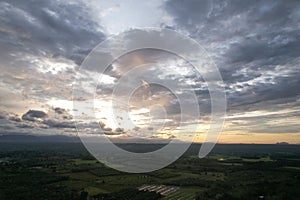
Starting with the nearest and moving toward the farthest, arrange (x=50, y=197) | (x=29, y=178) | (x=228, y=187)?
(x=50, y=197) < (x=228, y=187) < (x=29, y=178)

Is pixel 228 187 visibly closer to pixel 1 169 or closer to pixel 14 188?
pixel 14 188

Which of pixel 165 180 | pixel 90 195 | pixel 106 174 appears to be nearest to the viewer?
pixel 90 195

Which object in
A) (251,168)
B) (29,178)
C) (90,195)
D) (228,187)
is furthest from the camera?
(251,168)

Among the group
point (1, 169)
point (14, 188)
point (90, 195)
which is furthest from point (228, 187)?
point (1, 169)

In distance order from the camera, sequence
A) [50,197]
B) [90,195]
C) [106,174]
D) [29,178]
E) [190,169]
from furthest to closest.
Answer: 1. [190,169]
2. [106,174]
3. [29,178]
4. [90,195]
5. [50,197]

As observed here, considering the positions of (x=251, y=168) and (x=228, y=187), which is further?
(x=251, y=168)

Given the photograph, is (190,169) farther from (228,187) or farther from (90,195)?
(90,195)

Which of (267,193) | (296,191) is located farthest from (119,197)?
(296,191)

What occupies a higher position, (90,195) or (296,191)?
(296,191)

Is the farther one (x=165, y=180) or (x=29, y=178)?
(x=165, y=180)
